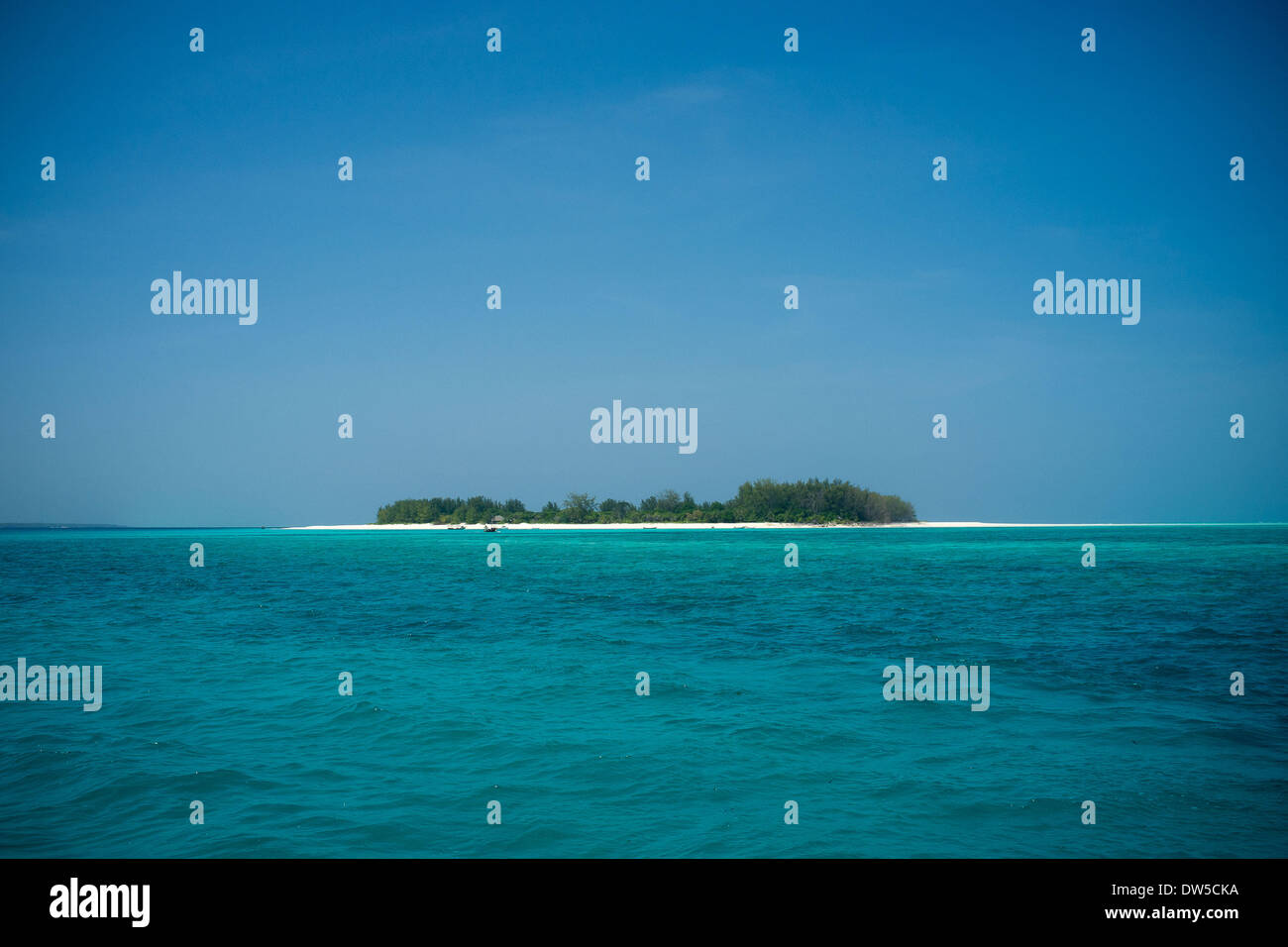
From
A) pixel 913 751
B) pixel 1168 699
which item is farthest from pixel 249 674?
pixel 1168 699

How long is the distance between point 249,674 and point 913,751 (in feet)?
55.7

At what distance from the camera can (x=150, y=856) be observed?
8727 millimetres

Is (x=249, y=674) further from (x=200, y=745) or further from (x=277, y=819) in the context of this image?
(x=277, y=819)

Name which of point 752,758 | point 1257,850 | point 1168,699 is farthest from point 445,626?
point 1257,850

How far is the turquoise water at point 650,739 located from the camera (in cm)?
948

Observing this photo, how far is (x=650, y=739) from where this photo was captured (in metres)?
13.6

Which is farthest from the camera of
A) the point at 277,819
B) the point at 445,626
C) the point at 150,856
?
the point at 445,626

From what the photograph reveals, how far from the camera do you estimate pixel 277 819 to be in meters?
9.85

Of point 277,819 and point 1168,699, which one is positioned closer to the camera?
point 277,819

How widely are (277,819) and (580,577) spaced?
43.8 metres

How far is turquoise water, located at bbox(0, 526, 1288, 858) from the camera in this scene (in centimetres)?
948
